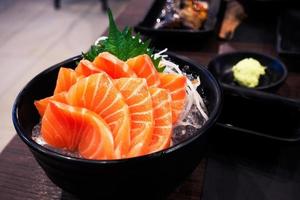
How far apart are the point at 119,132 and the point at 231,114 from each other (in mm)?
436

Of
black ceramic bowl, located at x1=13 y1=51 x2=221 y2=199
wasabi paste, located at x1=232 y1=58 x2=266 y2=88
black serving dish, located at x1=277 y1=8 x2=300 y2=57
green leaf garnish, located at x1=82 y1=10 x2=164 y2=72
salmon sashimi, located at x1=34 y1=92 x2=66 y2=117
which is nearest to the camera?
black ceramic bowl, located at x1=13 y1=51 x2=221 y2=199

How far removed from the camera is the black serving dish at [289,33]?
1322 mm

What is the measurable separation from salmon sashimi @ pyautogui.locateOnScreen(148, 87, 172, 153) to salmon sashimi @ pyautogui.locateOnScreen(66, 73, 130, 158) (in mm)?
64

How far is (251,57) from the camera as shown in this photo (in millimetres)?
1312

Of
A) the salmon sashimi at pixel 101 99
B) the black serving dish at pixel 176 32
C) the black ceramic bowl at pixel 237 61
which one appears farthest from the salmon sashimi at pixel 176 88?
the black serving dish at pixel 176 32

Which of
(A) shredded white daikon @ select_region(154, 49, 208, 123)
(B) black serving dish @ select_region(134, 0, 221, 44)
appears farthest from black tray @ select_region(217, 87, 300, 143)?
(B) black serving dish @ select_region(134, 0, 221, 44)

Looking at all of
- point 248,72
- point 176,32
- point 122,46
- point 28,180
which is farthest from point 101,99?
point 176,32

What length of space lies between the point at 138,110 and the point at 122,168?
0.47 ft

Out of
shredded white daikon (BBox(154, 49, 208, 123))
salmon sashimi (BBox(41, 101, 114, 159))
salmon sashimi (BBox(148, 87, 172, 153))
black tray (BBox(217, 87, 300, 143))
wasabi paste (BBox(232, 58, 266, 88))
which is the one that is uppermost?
salmon sashimi (BBox(41, 101, 114, 159))

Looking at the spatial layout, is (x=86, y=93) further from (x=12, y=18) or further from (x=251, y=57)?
(x=12, y=18)

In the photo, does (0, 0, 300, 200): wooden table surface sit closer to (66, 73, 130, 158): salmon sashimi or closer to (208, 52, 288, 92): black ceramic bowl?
(208, 52, 288, 92): black ceramic bowl

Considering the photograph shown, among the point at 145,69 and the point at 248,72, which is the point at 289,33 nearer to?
the point at 248,72

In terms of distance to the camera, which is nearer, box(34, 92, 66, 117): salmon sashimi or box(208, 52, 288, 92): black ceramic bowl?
box(34, 92, 66, 117): salmon sashimi

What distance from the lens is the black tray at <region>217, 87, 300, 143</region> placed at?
0.87 meters
